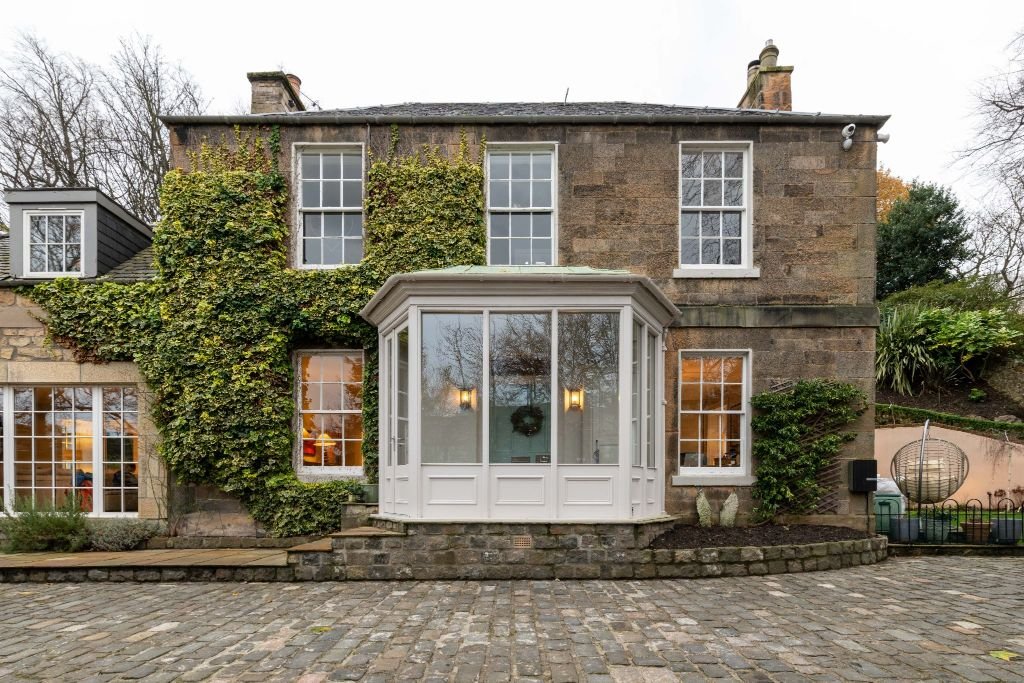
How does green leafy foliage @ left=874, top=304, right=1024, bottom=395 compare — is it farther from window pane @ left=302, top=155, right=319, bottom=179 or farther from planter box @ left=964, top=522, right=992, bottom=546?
window pane @ left=302, top=155, right=319, bottom=179

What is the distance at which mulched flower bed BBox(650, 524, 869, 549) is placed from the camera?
757 centimetres

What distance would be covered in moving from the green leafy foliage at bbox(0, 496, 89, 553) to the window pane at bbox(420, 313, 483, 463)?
548cm

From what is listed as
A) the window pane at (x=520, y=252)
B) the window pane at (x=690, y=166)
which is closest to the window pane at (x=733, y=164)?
the window pane at (x=690, y=166)

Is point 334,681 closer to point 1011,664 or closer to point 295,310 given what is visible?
point 1011,664

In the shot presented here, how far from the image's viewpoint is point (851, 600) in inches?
238

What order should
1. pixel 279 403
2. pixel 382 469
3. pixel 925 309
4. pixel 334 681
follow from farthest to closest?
1. pixel 925 309
2. pixel 279 403
3. pixel 382 469
4. pixel 334 681

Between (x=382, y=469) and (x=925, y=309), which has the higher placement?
(x=925, y=309)

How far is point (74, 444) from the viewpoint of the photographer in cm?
934

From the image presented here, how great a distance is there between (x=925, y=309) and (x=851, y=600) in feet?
41.9

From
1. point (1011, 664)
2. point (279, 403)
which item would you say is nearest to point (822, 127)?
point (1011, 664)

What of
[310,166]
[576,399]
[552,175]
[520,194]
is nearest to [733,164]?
[552,175]

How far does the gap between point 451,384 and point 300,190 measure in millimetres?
4468

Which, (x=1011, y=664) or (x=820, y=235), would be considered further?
(x=820, y=235)

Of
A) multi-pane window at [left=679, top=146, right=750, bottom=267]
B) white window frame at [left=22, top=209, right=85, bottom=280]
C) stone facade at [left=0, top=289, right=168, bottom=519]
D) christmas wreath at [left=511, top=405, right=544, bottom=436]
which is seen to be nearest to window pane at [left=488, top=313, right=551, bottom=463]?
christmas wreath at [left=511, top=405, right=544, bottom=436]
